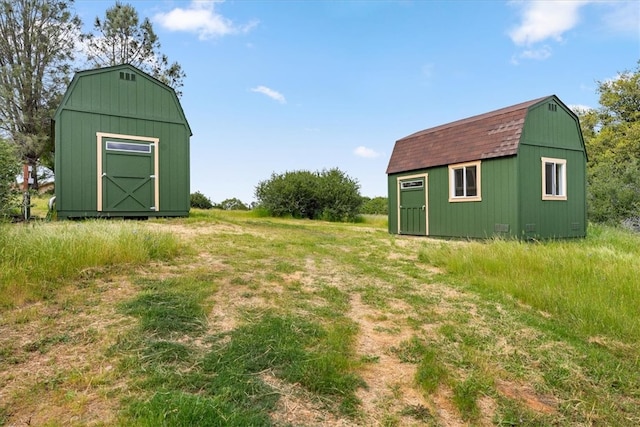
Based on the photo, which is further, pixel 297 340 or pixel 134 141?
pixel 134 141

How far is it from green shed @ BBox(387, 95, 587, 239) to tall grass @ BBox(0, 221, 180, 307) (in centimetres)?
820

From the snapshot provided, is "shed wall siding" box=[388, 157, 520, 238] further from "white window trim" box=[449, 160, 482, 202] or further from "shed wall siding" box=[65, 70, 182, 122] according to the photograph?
"shed wall siding" box=[65, 70, 182, 122]

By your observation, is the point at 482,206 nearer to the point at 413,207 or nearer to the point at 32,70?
the point at 413,207

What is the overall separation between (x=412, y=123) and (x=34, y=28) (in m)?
19.4

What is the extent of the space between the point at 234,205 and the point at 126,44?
11876 millimetres

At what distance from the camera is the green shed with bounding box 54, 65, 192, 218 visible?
9.44 metres

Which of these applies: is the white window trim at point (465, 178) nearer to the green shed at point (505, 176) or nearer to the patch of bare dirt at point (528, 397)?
the green shed at point (505, 176)

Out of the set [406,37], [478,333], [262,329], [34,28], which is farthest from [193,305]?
[34,28]

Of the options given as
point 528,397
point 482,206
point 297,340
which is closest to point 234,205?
point 482,206

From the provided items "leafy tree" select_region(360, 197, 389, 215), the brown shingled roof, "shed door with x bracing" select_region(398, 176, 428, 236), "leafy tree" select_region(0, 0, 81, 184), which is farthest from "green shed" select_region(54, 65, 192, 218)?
"leafy tree" select_region(360, 197, 389, 215)

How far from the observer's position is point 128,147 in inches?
400

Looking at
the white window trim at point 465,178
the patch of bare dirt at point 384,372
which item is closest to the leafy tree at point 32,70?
the white window trim at point 465,178

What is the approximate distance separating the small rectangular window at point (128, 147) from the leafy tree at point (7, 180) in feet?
13.8

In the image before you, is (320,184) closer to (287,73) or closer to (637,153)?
(287,73)
